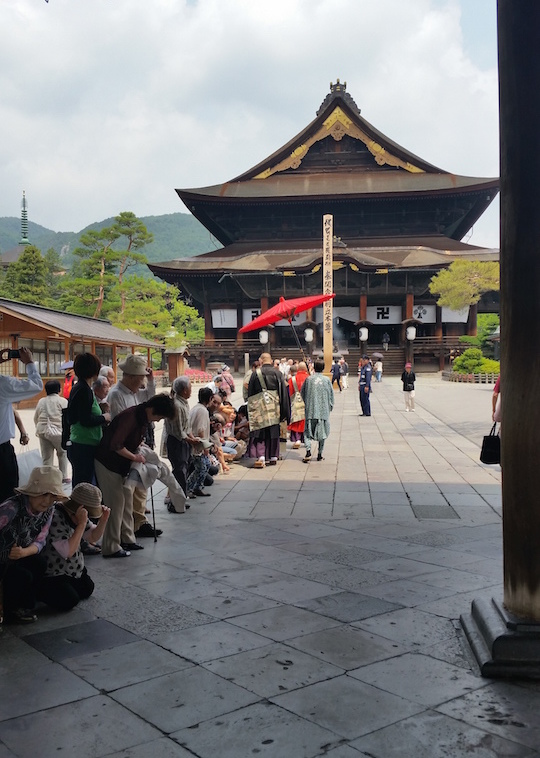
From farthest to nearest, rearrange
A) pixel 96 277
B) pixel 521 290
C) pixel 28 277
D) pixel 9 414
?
pixel 28 277, pixel 96 277, pixel 9 414, pixel 521 290

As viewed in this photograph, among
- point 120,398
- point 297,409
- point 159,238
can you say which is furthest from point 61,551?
point 159,238

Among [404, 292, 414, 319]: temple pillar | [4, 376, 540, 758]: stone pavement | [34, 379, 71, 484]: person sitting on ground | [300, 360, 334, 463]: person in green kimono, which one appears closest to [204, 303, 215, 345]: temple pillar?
[404, 292, 414, 319]: temple pillar

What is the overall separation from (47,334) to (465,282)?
62.0ft

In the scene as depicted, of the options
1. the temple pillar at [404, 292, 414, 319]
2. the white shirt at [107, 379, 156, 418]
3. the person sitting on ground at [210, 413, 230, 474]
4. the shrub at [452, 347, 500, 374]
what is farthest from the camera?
the temple pillar at [404, 292, 414, 319]

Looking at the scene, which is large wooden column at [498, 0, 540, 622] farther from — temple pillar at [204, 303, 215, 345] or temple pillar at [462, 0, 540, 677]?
temple pillar at [204, 303, 215, 345]

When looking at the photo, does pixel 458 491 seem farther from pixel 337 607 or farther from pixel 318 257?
pixel 318 257

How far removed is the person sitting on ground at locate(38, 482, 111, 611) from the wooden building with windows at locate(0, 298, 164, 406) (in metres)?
15.0

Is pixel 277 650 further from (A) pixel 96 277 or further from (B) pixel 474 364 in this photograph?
(A) pixel 96 277

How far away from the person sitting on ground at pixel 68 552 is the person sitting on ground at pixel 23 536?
12 cm

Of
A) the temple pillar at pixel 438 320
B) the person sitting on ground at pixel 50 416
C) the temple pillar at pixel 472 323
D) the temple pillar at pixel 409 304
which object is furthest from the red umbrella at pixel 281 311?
the temple pillar at pixel 472 323

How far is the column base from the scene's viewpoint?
10.3ft

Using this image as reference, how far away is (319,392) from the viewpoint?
996 cm

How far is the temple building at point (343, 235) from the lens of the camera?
35594mm

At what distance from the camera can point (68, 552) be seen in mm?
4105
